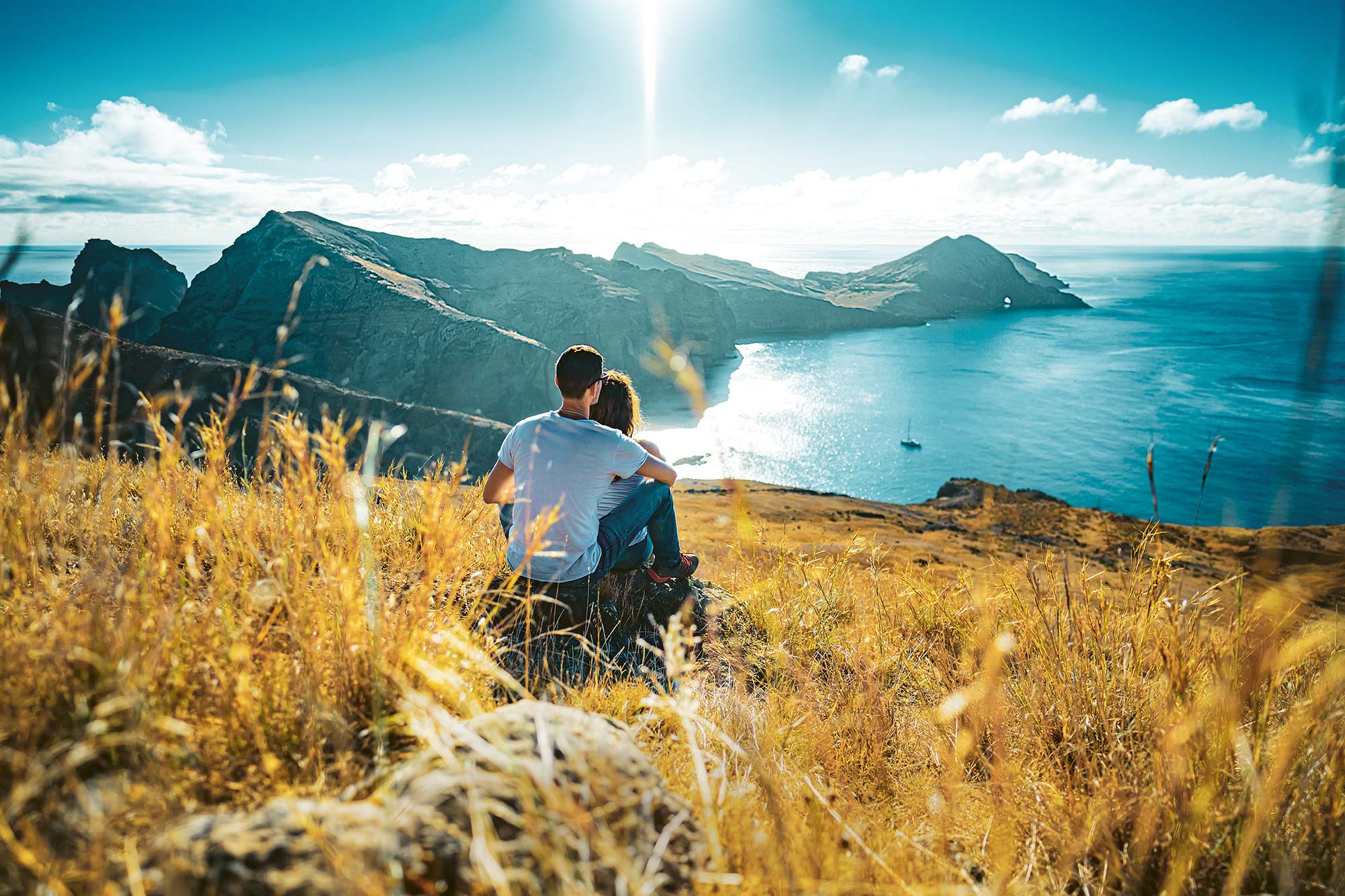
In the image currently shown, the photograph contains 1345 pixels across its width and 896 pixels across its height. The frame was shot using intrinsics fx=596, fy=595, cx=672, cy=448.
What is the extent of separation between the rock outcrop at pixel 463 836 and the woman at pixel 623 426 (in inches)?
101

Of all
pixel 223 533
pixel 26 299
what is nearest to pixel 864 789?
pixel 223 533

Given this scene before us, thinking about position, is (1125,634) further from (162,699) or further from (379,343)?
(379,343)

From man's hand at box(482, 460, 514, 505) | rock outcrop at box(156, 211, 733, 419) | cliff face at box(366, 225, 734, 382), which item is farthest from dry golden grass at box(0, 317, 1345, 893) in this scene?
cliff face at box(366, 225, 734, 382)

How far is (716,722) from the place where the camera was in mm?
2393

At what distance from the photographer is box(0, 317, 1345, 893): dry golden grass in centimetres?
131

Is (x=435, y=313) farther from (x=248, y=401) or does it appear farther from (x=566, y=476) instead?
(x=566, y=476)

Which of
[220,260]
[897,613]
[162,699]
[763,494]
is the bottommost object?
[763,494]

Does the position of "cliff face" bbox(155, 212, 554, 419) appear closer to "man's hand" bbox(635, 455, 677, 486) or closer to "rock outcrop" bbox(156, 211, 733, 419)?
"rock outcrop" bbox(156, 211, 733, 419)

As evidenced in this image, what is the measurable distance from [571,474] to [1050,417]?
306 feet

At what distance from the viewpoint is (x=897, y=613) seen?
3.94 meters

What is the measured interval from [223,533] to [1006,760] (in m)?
3.27

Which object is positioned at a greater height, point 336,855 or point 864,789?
point 336,855

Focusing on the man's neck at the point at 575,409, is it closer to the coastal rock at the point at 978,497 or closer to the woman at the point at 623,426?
the woman at the point at 623,426

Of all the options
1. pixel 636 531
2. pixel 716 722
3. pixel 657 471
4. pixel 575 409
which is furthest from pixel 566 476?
pixel 716 722
